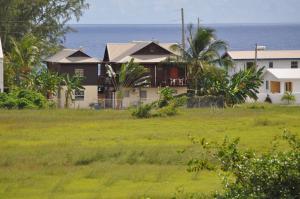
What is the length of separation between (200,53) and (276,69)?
9.35 meters

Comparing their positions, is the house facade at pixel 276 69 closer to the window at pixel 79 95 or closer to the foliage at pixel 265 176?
the window at pixel 79 95

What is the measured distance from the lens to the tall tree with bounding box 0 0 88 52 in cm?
7175

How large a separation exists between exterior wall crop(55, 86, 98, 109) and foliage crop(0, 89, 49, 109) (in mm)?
5992

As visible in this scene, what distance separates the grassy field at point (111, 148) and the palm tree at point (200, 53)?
883 cm

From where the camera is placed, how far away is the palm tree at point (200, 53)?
60.9 meters

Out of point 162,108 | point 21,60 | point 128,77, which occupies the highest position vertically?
point 21,60

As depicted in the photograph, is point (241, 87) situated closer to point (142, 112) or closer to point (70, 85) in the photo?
point (70, 85)

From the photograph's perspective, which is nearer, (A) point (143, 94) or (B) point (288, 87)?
(A) point (143, 94)

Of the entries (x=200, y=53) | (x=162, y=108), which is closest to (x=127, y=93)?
(x=200, y=53)

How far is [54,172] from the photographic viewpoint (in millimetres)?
26938

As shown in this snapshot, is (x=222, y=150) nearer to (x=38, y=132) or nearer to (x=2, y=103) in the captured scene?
(x=38, y=132)

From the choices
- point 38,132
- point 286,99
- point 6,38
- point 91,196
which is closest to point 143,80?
point 286,99

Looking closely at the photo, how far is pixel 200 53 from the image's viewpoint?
61688 mm

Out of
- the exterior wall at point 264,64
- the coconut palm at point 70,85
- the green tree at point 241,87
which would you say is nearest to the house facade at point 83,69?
the coconut palm at point 70,85
